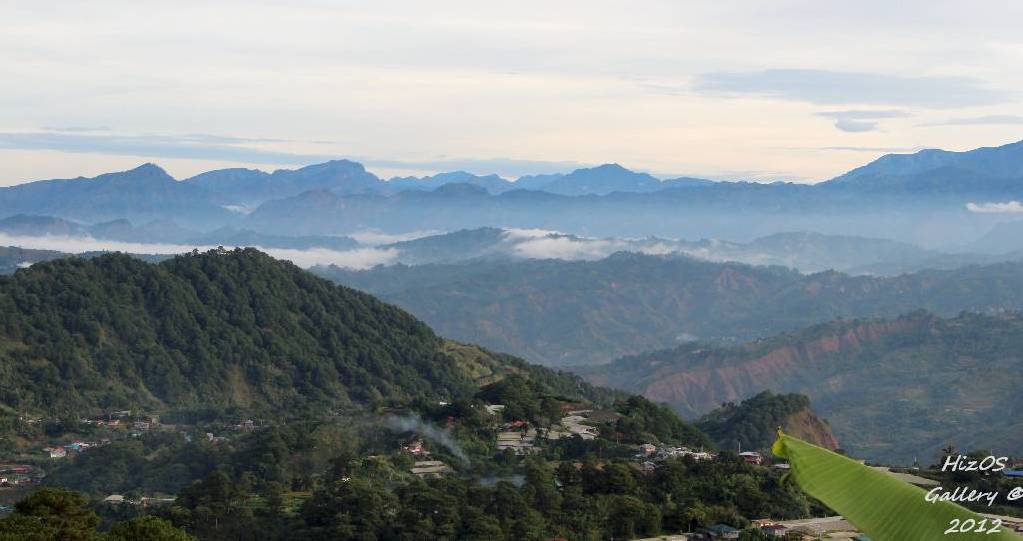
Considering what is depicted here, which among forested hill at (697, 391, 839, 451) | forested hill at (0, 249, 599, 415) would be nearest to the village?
forested hill at (0, 249, 599, 415)

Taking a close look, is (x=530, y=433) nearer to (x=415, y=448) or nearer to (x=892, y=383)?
(x=415, y=448)

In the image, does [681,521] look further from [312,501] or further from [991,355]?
[991,355]

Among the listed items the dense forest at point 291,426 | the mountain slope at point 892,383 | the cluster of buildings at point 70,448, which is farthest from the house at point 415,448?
the mountain slope at point 892,383

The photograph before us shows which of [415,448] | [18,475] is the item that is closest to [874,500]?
[415,448]

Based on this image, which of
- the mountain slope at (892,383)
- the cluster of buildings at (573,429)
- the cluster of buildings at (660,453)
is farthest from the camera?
the mountain slope at (892,383)

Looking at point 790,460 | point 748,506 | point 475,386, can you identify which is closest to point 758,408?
point 475,386

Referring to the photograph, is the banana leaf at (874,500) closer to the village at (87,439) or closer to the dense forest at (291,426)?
the dense forest at (291,426)

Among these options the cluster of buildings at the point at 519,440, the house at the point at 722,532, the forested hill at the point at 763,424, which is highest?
the house at the point at 722,532
